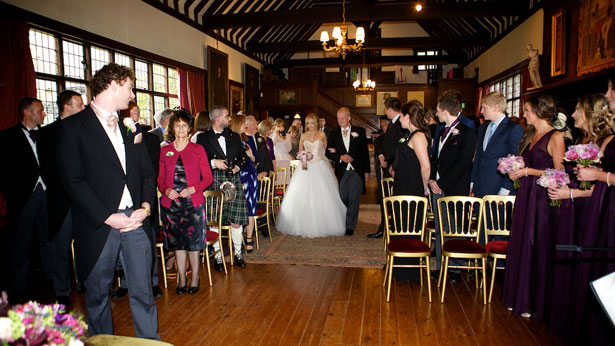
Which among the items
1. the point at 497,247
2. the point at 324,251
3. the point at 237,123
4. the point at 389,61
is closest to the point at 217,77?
the point at 237,123

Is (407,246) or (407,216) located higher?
(407,216)

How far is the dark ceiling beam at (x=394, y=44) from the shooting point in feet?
47.9

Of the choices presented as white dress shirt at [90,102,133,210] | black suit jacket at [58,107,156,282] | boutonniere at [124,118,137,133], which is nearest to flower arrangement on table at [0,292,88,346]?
black suit jacket at [58,107,156,282]

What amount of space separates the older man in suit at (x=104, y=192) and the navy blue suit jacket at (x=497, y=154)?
3.37 m

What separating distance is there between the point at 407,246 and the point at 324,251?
5.76 feet

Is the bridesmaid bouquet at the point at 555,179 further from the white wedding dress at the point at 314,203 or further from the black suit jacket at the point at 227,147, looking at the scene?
the white wedding dress at the point at 314,203

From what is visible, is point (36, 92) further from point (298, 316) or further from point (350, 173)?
point (298, 316)

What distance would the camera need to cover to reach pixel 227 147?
4.49 m

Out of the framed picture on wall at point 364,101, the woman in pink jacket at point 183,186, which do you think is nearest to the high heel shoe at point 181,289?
the woman in pink jacket at point 183,186

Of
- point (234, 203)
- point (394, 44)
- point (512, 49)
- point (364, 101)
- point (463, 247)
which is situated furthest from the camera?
point (364, 101)

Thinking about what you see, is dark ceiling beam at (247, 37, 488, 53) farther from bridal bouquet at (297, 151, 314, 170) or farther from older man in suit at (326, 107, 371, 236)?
bridal bouquet at (297, 151, 314, 170)

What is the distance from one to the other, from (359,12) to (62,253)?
1024cm

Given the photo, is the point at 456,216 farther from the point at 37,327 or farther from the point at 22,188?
the point at 22,188

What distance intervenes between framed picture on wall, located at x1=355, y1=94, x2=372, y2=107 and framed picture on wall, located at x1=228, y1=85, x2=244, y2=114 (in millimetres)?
7125
